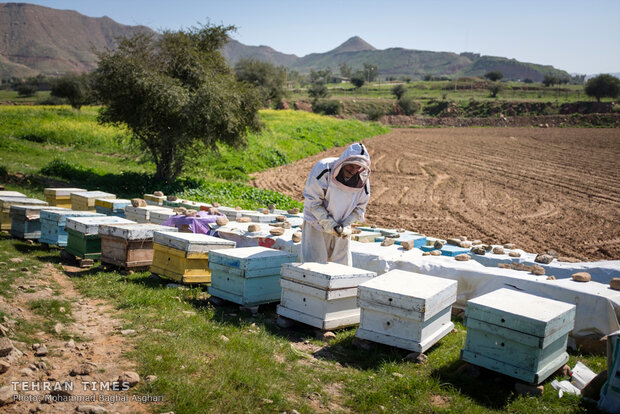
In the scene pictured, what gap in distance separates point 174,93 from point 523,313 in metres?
13.8

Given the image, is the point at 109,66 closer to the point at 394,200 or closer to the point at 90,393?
the point at 394,200

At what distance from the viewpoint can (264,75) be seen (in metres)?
57.6

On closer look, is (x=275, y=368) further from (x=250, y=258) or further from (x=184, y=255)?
(x=184, y=255)

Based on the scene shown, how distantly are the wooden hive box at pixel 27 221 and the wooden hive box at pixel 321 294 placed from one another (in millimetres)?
6032

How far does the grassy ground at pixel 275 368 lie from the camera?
15.0ft

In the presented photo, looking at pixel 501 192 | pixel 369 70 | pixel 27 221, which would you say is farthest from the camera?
pixel 369 70

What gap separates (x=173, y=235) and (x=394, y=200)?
1221 cm

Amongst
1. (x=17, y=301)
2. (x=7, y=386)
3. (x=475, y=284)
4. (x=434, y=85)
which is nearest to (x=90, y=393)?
(x=7, y=386)

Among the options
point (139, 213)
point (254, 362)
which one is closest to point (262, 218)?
point (139, 213)

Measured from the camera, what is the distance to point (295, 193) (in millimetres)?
19281

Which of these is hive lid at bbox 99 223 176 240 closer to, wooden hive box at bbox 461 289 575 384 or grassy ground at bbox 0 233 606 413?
grassy ground at bbox 0 233 606 413

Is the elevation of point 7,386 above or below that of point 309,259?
below

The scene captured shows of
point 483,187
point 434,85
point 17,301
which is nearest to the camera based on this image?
point 17,301

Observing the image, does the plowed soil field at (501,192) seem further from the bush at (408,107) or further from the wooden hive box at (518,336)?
the bush at (408,107)
